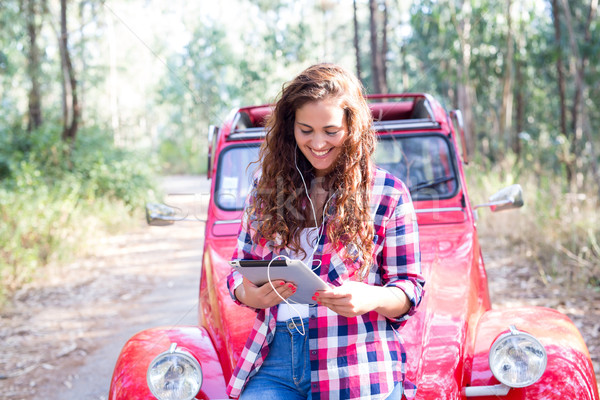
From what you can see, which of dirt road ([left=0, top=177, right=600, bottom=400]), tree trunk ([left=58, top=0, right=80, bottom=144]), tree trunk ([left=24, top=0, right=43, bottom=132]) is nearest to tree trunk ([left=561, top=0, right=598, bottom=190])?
dirt road ([left=0, top=177, right=600, bottom=400])

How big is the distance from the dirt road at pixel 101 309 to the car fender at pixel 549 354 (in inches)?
67.9

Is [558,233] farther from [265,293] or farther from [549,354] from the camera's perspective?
[265,293]

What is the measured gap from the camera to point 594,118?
691 inches

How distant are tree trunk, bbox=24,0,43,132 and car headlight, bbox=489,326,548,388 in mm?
12969

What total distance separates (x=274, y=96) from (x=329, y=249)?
0.70m

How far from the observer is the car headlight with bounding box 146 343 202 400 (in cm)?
228

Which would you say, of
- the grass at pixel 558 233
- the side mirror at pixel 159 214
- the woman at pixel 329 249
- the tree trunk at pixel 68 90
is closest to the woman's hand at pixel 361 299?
the woman at pixel 329 249

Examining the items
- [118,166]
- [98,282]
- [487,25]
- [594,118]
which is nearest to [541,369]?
[98,282]

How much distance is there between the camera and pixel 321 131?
188 cm

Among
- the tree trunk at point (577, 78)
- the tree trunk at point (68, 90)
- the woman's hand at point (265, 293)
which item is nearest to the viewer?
the woman's hand at point (265, 293)

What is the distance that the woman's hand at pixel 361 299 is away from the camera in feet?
5.45

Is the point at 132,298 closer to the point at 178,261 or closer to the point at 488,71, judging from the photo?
the point at 178,261

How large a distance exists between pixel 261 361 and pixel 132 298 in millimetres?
5407

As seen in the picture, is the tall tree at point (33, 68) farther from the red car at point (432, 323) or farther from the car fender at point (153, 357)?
the car fender at point (153, 357)
